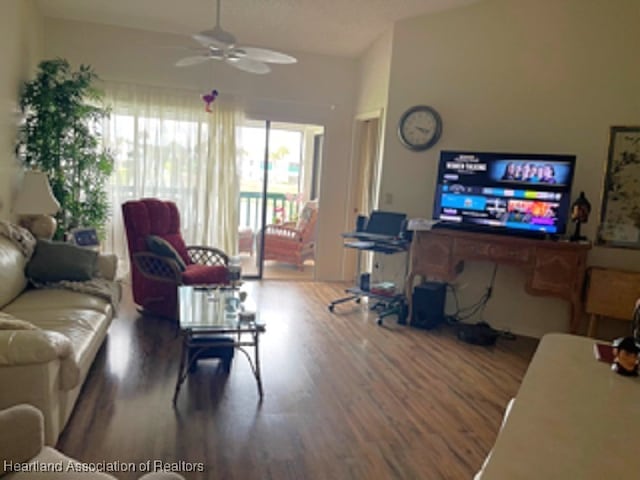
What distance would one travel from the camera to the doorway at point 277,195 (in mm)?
5906

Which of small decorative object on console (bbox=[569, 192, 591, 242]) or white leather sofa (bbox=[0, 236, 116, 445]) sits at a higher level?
small decorative object on console (bbox=[569, 192, 591, 242])

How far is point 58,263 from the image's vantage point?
3.32 m

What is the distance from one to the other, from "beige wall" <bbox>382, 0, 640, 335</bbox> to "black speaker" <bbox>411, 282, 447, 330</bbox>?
0.38 metres

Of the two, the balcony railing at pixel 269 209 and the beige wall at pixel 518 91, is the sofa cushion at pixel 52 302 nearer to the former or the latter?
the beige wall at pixel 518 91

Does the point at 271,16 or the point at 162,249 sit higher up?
the point at 271,16

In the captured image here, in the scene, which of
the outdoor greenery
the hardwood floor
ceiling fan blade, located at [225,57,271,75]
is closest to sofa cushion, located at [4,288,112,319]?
the hardwood floor

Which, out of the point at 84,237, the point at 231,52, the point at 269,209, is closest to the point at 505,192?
the point at 231,52

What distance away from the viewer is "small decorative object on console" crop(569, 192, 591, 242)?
3.82m

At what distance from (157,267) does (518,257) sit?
310cm

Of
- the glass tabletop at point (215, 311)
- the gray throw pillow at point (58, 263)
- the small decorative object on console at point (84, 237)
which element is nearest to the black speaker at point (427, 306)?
the glass tabletop at point (215, 311)

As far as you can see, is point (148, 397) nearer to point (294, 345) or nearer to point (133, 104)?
point (294, 345)

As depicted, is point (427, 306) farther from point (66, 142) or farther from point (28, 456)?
point (66, 142)

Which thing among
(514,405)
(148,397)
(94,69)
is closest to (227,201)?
(94,69)

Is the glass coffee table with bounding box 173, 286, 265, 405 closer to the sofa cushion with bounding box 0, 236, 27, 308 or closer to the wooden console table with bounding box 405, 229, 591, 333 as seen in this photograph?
the sofa cushion with bounding box 0, 236, 27, 308
